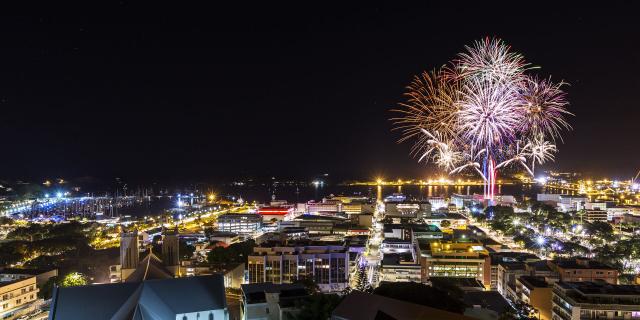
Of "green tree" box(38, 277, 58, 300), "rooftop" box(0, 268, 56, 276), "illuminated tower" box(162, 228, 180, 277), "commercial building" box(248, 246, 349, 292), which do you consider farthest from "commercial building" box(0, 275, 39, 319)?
"commercial building" box(248, 246, 349, 292)

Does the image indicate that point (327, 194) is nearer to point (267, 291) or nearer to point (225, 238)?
point (225, 238)

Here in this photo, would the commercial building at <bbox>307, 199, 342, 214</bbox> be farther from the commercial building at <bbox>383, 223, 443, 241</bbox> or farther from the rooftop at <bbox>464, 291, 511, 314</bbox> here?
the rooftop at <bbox>464, 291, 511, 314</bbox>

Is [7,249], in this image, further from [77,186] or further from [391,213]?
[77,186]

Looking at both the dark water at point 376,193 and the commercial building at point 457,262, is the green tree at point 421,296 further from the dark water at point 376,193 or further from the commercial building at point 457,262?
the dark water at point 376,193

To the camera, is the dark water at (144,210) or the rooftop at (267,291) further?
the dark water at (144,210)

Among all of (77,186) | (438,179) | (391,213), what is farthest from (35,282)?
(438,179)

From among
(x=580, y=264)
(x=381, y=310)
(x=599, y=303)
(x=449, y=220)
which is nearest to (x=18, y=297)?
(x=381, y=310)

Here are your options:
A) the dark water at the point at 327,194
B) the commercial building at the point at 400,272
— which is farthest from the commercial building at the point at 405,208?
the dark water at the point at 327,194
